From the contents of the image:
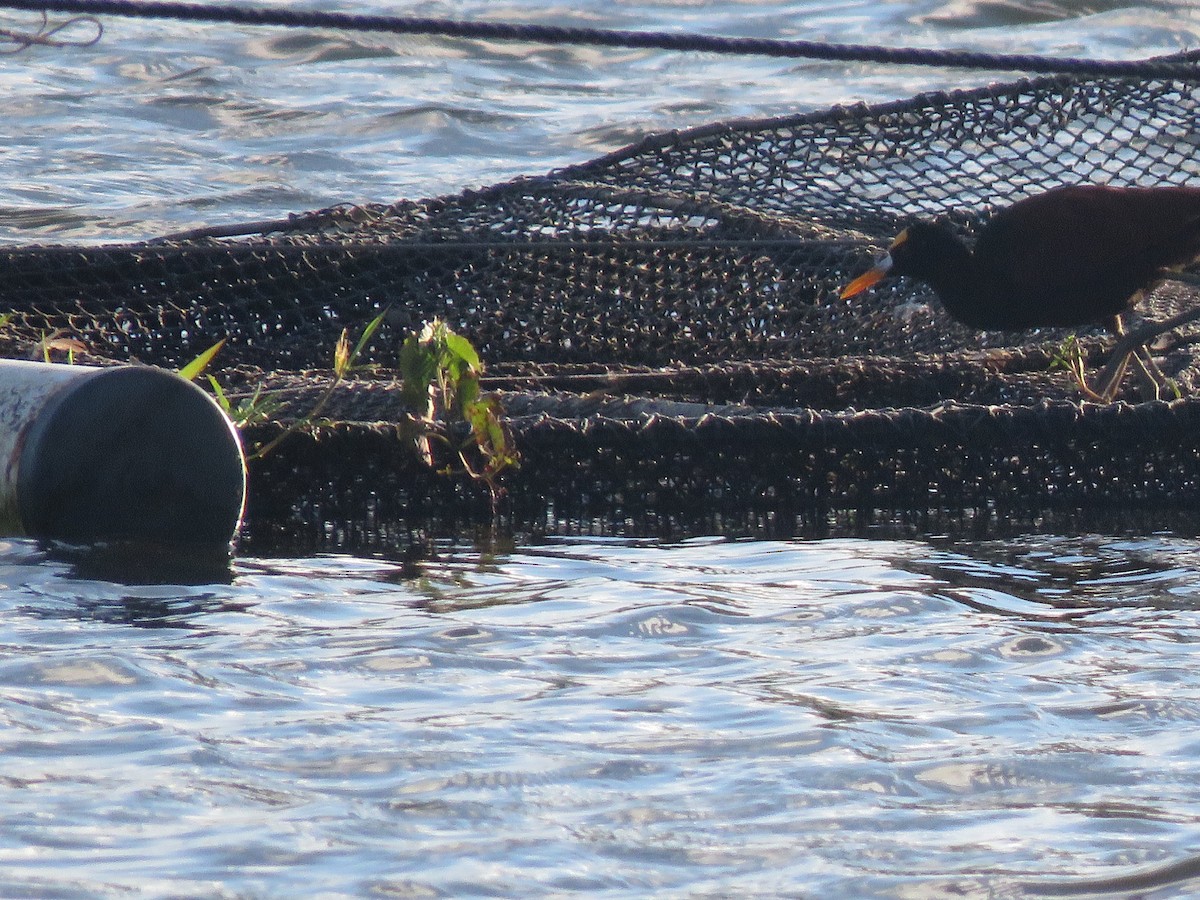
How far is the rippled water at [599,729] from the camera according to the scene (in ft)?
6.76

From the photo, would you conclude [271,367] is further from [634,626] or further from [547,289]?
[634,626]

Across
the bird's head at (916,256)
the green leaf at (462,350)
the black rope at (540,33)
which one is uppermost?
the black rope at (540,33)

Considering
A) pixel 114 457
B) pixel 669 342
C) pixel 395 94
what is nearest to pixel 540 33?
pixel 114 457

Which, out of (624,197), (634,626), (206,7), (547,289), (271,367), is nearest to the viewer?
(206,7)

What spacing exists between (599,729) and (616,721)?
4 centimetres

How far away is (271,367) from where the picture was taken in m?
4.96

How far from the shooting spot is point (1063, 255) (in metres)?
4.97

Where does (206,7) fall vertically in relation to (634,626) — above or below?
above

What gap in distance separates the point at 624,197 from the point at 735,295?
589 mm

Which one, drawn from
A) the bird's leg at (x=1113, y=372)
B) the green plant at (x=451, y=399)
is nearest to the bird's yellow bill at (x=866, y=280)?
the bird's leg at (x=1113, y=372)

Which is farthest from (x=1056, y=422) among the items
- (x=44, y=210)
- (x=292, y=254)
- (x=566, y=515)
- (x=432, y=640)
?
(x=44, y=210)

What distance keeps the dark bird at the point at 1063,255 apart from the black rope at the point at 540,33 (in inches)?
84.7

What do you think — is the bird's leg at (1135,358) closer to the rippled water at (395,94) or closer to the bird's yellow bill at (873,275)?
the bird's yellow bill at (873,275)

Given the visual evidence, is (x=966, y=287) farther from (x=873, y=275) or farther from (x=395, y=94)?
(x=395, y=94)
